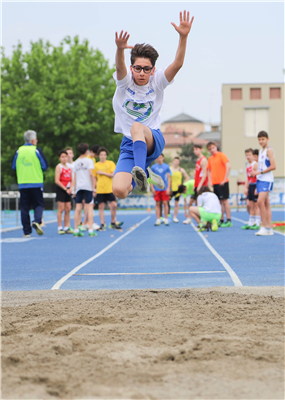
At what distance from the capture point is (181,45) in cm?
475

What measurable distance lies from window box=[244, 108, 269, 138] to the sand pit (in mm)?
43230

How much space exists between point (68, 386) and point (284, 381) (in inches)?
38.4

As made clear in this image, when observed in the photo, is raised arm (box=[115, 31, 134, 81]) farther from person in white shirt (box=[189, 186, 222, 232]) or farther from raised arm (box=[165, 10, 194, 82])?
person in white shirt (box=[189, 186, 222, 232])

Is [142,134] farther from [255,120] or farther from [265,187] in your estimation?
[255,120]

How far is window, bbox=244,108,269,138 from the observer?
4612cm

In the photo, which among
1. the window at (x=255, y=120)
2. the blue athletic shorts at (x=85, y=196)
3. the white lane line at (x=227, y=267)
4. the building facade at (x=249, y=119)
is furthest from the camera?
the window at (x=255, y=120)

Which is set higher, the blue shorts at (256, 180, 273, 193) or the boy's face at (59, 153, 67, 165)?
the boy's face at (59, 153, 67, 165)

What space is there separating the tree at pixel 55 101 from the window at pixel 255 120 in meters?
14.4

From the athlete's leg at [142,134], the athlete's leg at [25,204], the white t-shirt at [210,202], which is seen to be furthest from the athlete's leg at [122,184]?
the white t-shirt at [210,202]

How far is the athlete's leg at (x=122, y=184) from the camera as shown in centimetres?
455

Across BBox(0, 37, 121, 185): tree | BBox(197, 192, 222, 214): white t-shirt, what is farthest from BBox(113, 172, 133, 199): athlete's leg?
BBox(0, 37, 121, 185): tree

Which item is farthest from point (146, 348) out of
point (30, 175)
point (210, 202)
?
point (210, 202)

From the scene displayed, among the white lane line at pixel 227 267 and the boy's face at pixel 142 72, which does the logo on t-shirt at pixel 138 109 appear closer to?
the boy's face at pixel 142 72

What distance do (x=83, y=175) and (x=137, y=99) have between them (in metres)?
6.79
